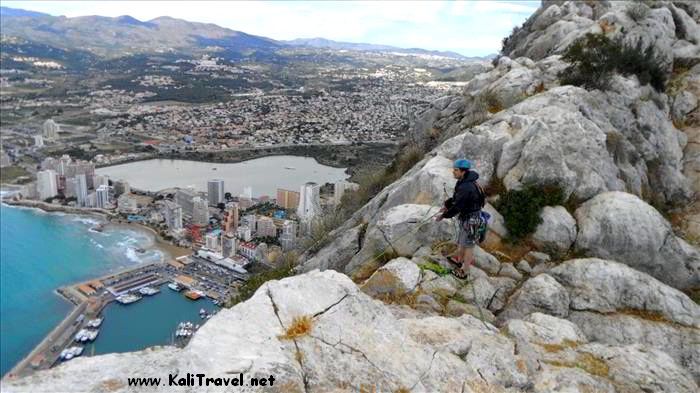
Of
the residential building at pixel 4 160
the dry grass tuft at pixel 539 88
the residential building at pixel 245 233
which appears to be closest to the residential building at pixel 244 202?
the residential building at pixel 245 233

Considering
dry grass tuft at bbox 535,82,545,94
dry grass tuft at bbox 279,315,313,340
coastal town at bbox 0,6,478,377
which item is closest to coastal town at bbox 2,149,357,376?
coastal town at bbox 0,6,478,377

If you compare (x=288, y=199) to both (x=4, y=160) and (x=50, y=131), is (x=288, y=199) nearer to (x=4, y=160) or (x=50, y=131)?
(x=4, y=160)

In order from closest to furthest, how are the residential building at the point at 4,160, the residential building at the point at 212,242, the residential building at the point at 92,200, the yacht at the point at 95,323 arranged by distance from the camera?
the yacht at the point at 95,323 → the residential building at the point at 212,242 → the residential building at the point at 92,200 → the residential building at the point at 4,160

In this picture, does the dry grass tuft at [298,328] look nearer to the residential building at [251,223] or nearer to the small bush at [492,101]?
the small bush at [492,101]

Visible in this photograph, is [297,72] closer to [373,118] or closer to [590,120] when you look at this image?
[373,118]

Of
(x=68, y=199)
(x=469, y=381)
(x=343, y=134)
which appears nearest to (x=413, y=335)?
(x=469, y=381)

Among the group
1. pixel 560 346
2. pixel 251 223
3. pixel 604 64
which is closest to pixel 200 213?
pixel 251 223

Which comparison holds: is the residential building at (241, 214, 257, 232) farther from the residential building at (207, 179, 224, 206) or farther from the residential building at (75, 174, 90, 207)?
the residential building at (75, 174, 90, 207)
